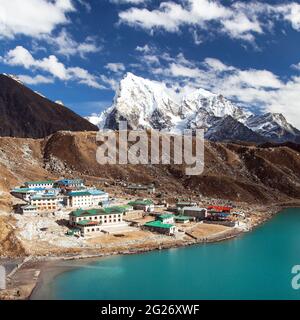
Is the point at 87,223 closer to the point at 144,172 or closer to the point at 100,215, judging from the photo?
the point at 100,215

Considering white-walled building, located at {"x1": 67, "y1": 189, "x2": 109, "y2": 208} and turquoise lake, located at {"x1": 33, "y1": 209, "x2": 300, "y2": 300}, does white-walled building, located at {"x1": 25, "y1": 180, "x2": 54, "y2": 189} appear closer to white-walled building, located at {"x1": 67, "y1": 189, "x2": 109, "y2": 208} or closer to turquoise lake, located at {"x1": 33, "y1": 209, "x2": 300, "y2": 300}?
white-walled building, located at {"x1": 67, "y1": 189, "x2": 109, "y2": 208}

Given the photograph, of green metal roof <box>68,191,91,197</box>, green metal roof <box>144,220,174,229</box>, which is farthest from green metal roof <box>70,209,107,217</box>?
green metal roof <box>68,191,91,197</box>

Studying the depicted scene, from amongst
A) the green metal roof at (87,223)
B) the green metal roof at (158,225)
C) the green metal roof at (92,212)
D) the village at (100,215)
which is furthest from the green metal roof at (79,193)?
the green metal roof at (158,225)

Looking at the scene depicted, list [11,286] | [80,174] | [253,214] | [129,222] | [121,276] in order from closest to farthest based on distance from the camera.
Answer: [11,286]
[121,276]
[129,222]
[253,214]
[80,174]

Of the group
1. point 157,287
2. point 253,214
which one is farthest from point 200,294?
point 253,214

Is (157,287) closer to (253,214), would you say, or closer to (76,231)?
(76,231)

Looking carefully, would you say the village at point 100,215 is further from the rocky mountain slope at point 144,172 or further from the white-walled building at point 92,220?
the rocky mountain slope at point 144,172
